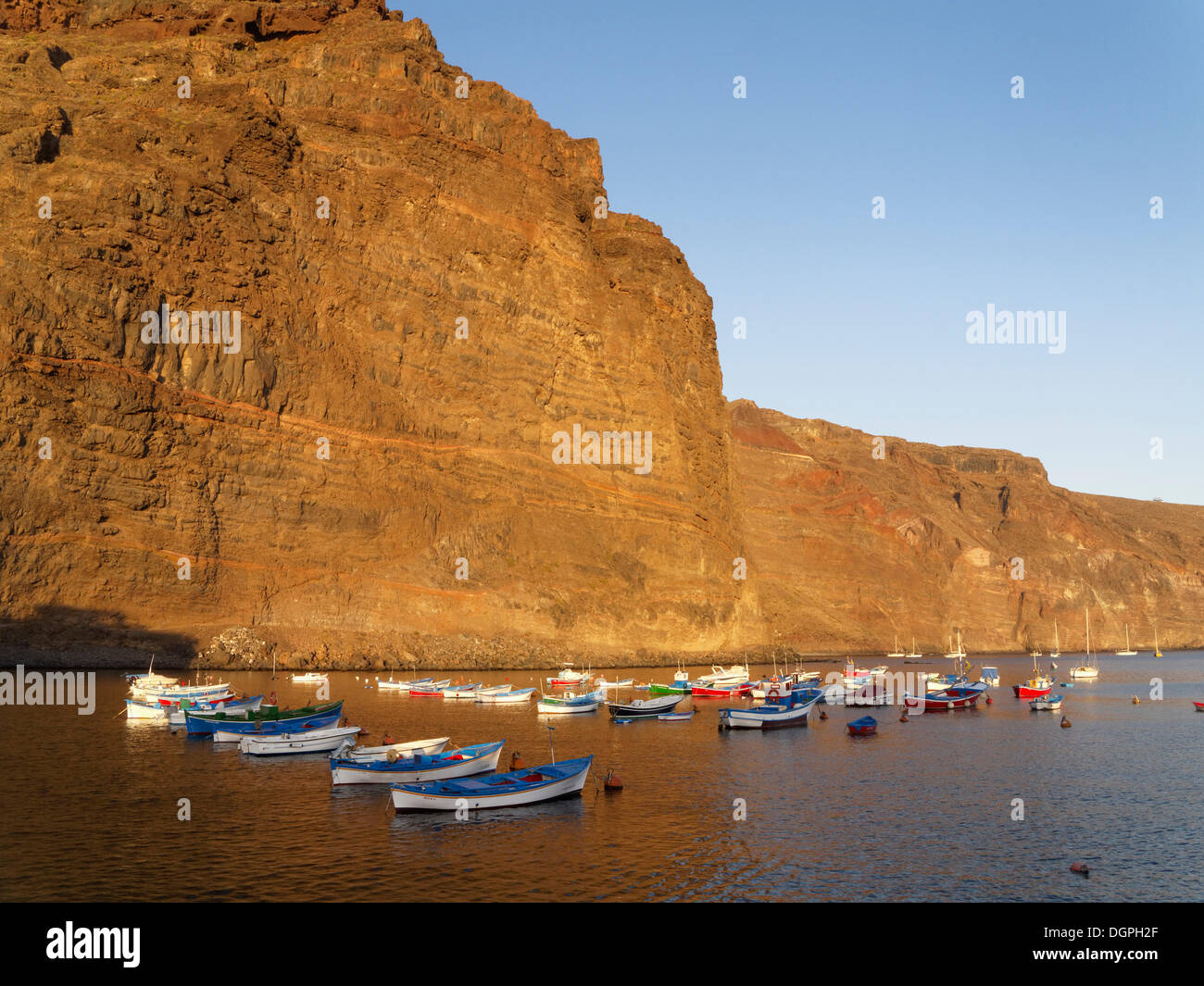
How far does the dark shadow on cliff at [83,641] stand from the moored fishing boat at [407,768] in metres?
41.0

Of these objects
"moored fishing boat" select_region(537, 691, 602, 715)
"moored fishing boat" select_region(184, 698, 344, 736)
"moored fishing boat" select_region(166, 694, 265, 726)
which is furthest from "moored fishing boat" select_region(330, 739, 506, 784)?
"moored fishing boat" select_region(537, 691, 602, 715)

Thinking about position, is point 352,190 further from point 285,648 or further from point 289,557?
point 285,648

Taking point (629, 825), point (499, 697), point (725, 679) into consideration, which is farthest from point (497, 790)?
point (725, 679)

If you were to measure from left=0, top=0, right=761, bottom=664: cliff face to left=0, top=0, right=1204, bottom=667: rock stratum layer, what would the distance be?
26cm

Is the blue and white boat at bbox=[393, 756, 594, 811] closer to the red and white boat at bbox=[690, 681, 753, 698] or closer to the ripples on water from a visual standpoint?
the ripples on water

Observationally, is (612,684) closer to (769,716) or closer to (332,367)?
(769,716)

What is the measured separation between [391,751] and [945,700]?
5325 cm

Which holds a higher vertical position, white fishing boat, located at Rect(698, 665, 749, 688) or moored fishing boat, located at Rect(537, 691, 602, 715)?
moored fishing boat, located at Rect(537, 691, 602, 715)

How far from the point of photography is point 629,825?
30469mm

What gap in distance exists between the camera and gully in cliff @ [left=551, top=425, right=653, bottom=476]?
102000mm

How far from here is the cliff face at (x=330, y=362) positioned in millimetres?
74938

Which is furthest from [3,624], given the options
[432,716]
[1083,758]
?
[1083,758]

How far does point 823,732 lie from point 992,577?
150881 millimetres

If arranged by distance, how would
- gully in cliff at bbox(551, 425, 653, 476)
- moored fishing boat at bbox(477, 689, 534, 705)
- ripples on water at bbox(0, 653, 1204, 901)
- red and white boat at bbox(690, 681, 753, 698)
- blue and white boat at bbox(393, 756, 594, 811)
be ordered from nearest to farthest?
ripples on water at bbox(0, 653, 1204, 901), blue and white boat at bbox(393, 756, 594, 811), moored fishing boat at bbox(477, 689, 534, 705), red and white boat at bbox(690, 681, 753, 698), gully in cliff at bbox(551, 425, 653, 476)
